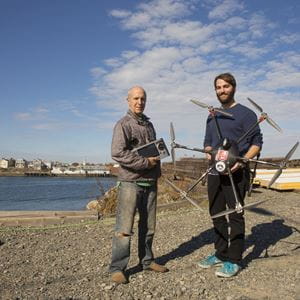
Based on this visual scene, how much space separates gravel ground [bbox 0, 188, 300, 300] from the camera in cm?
462

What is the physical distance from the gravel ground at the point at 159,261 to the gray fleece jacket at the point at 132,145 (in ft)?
4.53

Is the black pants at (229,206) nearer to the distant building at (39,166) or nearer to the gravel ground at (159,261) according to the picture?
the gravel ground at (159,261)

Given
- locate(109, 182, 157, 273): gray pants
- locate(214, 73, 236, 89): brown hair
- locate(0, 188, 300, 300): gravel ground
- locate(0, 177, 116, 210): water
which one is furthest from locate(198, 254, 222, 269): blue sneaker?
locate(0, 177, 116, 210): water

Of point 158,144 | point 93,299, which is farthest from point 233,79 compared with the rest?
point 93,299

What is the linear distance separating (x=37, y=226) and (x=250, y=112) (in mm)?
5882

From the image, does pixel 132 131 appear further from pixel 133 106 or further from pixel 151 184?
pixel 151 184

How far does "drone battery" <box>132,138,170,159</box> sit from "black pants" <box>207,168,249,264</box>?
792mm

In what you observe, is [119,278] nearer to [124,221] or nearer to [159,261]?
[124,221]

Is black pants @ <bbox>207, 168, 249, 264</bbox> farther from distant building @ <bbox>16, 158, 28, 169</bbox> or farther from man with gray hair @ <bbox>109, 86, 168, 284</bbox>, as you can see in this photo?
distant building @ <bbox>16, 158, 28, 169</bbox>

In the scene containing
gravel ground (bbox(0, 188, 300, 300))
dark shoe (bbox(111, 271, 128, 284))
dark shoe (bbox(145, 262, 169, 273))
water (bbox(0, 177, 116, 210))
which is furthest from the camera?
water (bbox(0, 177, 116, 210))


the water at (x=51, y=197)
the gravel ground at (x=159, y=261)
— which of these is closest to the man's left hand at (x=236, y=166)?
the gravel ground at (x=159, y=261)

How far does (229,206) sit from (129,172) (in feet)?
4.73

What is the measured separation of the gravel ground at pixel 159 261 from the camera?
4617 mm

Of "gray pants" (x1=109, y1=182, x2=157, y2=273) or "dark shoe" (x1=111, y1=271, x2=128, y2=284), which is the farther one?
"gray pants" (x1=109, y1=182, x2=157, y2=273)
